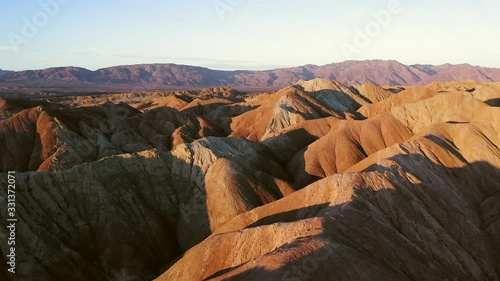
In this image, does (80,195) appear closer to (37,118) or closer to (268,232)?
(268,232)

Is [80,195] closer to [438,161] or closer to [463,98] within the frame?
[438,161]

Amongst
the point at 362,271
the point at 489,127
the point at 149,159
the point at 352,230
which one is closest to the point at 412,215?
the point at 352,230

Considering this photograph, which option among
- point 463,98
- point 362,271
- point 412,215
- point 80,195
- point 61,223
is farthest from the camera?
point 463,98

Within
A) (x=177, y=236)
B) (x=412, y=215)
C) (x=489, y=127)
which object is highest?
(x=489, y=127)

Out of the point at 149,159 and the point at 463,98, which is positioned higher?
the point at 463,98

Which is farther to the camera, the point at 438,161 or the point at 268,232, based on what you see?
the point at 438,161

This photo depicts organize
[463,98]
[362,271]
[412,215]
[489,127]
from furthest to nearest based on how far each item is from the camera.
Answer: [463,98]
[489,127]
[412,215]
[362,271]
